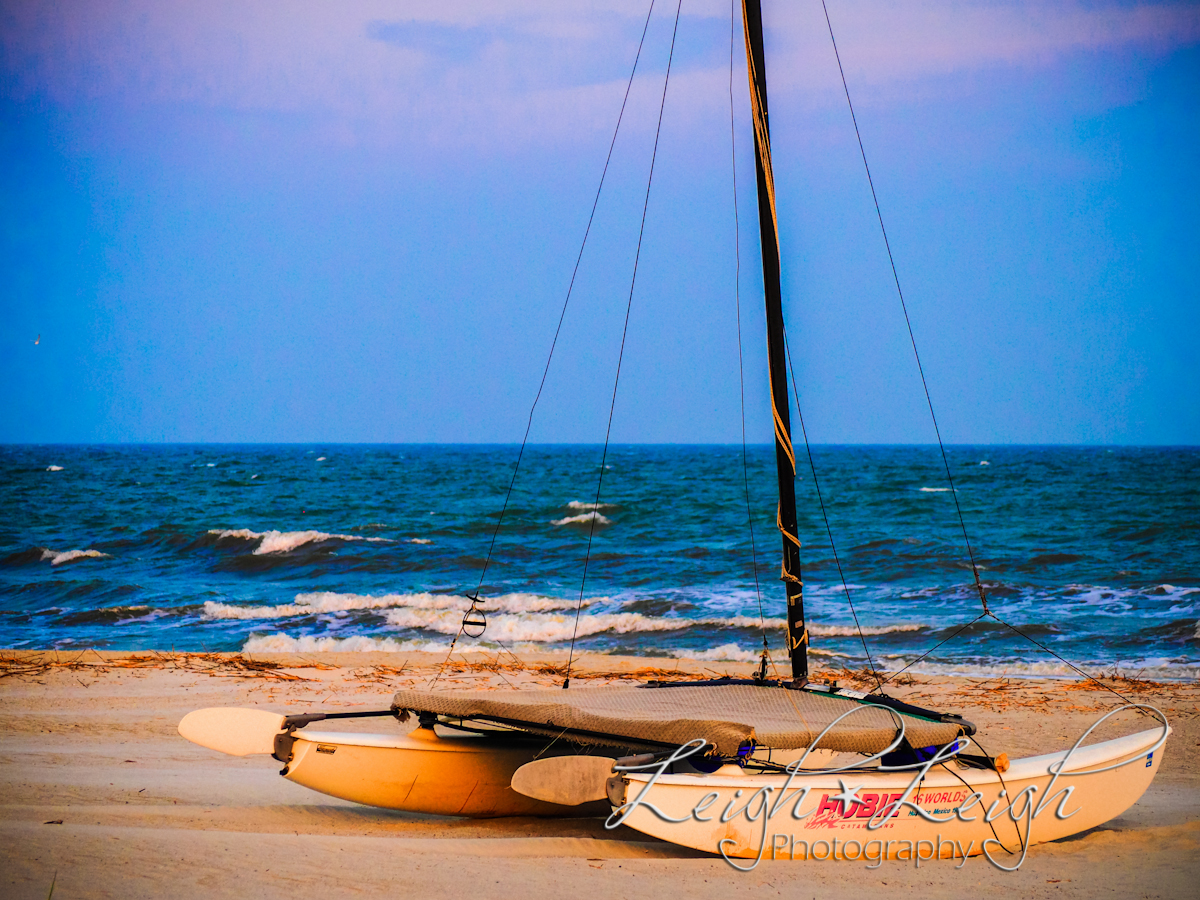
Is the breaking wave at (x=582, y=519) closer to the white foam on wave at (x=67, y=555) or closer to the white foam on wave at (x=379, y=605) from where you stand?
the white foam on wave at (x=379, y=605)

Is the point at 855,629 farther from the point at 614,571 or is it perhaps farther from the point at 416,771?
the point at 416,771

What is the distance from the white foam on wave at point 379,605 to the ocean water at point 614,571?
0.06 metres

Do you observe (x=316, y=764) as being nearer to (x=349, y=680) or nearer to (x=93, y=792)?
(x=93, y=792)

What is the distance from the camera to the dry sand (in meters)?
4.15

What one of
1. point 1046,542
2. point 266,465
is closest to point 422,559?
point 1046,542

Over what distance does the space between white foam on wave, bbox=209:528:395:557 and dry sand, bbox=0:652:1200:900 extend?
13.6 meters

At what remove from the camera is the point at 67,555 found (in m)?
21.0

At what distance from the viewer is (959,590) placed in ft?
55.2

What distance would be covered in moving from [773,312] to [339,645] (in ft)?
27.1

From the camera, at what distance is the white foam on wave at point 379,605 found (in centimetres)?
1475

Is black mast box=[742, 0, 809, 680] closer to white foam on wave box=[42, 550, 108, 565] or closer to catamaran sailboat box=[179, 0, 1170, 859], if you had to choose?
catamaran sailboat box=[179, 0, 1170, 859]

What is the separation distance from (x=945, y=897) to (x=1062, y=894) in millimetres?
539

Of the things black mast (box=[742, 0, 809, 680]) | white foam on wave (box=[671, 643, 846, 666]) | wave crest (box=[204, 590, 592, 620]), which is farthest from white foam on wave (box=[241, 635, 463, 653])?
black mast (box=[742, 0, 809, 680])

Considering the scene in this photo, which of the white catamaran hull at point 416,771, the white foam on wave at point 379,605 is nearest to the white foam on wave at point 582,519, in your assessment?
the white foam on wave at point 379,605
